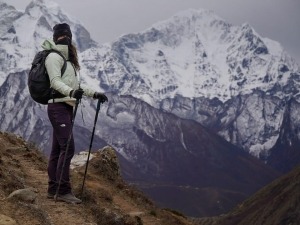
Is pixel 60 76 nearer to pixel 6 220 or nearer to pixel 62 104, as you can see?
pixel 62 104

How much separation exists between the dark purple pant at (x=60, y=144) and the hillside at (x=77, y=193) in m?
0.53

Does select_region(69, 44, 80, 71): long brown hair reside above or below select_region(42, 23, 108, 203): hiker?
above

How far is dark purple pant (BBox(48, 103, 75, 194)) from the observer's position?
15.1m

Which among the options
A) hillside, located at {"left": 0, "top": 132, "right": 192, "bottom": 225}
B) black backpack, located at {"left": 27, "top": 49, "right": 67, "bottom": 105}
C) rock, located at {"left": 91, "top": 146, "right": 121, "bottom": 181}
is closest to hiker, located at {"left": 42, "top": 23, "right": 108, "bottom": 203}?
black backpack, located at {"left": 27, "top": 49, "right": 67, "bottom": 105}

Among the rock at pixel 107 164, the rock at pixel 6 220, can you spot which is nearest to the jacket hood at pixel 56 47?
the rock at pixel 6 220

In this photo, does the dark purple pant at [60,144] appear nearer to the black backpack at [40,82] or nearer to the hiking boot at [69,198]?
the hiking boot at [69,198]

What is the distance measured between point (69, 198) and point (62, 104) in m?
2.48

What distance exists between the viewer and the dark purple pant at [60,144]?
49.6ft

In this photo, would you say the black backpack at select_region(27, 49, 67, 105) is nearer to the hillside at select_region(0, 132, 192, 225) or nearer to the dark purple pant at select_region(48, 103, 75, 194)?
the dark purple pant at select_region(48, 103, 75, 194)

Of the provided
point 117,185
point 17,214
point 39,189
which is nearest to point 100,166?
point 117,185

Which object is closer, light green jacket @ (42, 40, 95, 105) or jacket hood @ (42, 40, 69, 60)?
light green jacket @ (42, 40, 95, 105)

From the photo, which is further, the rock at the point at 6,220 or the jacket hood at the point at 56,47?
the jacket hood at the point at 56,47

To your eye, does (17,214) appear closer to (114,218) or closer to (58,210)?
(58,210)

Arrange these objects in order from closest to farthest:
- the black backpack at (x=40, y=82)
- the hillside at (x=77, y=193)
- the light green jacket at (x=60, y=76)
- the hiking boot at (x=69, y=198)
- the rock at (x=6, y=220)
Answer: the rock at (x=6, y=220) < the hillside at (x=77, y=193) < the light green jacket at (x=60, y=76) < the black backpack at (x=40, y=82) < the hiking boot at (x=69, y=198)
